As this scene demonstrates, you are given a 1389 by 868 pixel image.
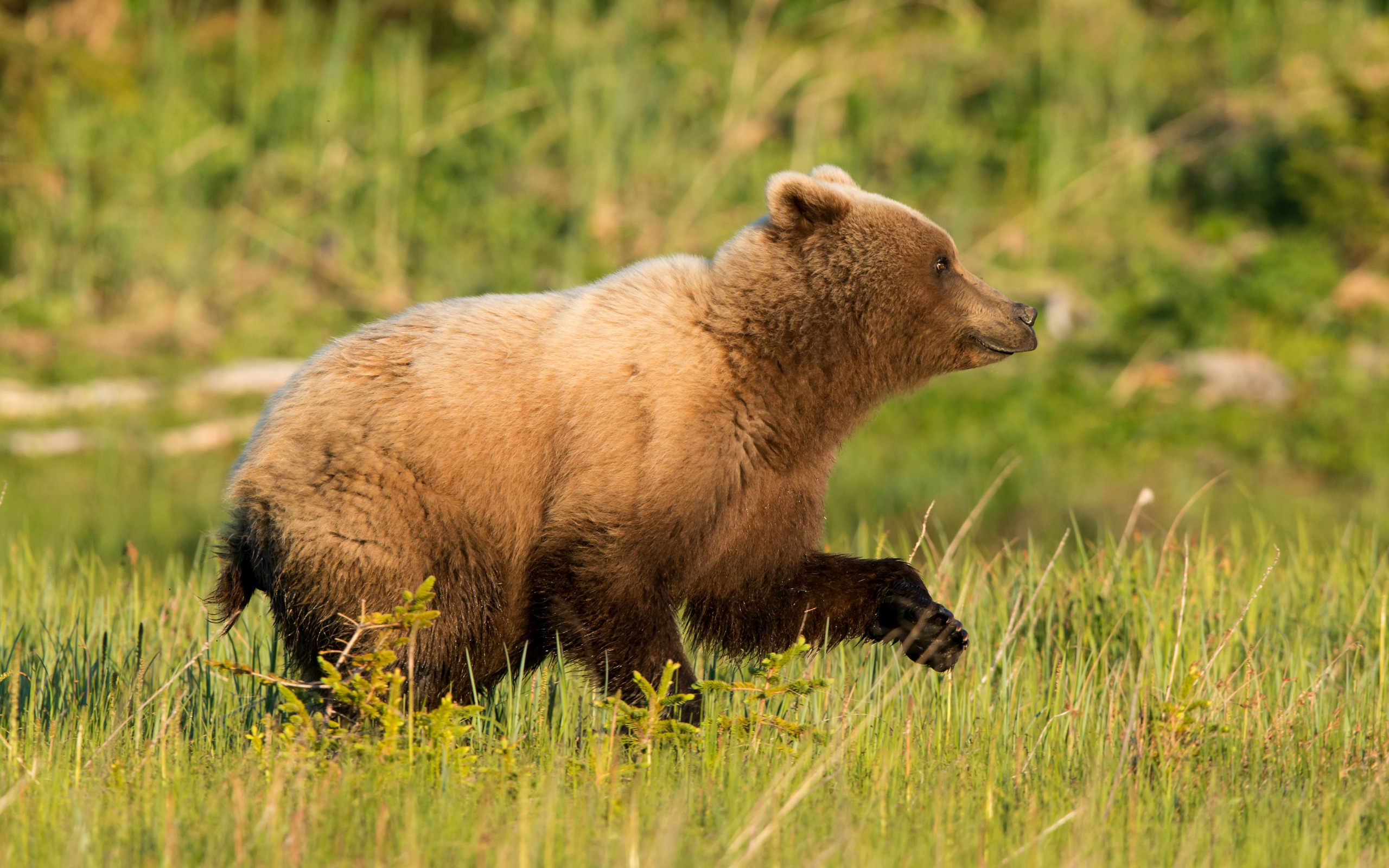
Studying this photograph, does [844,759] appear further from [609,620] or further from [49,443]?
[49,443]

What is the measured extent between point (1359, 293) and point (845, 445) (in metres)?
9.68

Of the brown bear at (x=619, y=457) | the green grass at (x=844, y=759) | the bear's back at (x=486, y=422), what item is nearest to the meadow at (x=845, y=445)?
the green grass at (x=844, y=759)

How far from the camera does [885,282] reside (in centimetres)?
459

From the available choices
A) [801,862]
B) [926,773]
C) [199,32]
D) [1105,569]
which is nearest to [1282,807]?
[926,773]

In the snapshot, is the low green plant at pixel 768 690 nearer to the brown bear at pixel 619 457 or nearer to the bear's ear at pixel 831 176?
the brown bear at pixel 619 457

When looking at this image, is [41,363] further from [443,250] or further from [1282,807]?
[1282,807]

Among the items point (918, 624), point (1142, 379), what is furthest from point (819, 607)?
point (1142, 379)

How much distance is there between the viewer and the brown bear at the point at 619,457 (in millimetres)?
4066

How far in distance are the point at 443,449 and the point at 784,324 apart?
110 cm

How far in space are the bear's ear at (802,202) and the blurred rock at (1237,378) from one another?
27.0 feet

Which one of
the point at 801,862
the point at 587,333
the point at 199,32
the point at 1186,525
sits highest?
the point at 199,32

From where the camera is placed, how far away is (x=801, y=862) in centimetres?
315

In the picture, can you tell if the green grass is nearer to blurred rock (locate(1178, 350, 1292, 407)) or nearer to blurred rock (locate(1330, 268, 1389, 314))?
blurred rock (locate(1178, 350, 1292, 407))

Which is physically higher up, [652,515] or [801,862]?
[652,515]
